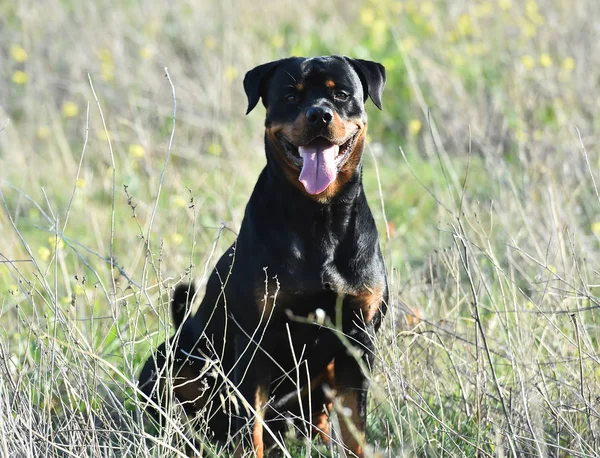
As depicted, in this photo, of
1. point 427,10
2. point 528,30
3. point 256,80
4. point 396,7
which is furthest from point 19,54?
point 256,80

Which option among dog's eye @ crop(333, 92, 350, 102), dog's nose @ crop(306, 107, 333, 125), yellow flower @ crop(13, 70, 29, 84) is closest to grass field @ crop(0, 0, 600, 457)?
yellow flower @ crop(13, 70, 29, 84)

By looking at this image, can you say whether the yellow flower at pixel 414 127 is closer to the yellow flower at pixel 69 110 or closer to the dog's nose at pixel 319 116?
the yellow flower at pixel 69 110

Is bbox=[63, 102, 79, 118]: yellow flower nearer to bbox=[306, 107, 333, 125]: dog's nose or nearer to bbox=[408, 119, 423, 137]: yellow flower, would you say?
bbox=[408, 119, 423, 137]: yellow flower

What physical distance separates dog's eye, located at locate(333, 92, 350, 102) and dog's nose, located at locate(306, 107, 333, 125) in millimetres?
232

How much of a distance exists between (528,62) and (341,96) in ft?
11.4

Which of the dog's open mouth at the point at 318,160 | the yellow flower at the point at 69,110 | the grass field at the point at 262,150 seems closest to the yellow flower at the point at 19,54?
the grass field at the point at 262,150

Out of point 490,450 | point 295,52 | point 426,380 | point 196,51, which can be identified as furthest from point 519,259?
point 196,51

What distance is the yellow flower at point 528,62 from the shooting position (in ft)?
22.2

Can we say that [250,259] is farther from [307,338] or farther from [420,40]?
[420,40]

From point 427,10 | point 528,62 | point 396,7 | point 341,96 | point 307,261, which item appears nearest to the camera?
point 307,261

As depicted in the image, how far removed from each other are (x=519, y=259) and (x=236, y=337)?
227 centimetres

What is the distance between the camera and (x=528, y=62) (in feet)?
22.2

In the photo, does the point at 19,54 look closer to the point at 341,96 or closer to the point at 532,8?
the point at 532,8

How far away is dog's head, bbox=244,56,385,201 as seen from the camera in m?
3.48
